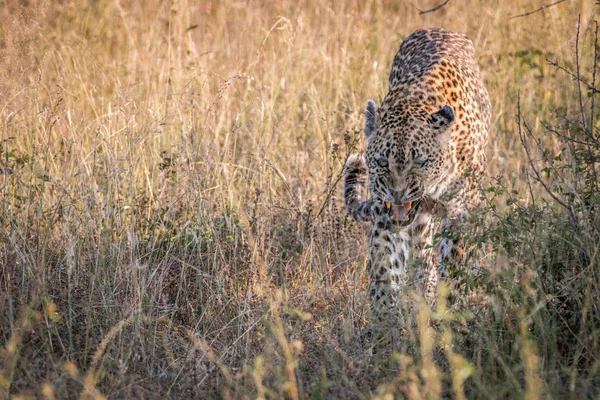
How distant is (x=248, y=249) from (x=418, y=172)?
1.30 meters

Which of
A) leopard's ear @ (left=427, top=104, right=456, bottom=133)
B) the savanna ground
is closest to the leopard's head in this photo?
leopard's ear @ (left=427, top=104, right=456, bottom=133)

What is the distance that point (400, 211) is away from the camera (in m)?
5.82

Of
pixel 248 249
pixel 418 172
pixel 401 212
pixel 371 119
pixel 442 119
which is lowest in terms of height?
pixel 248 249

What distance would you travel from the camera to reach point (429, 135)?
18.9ft

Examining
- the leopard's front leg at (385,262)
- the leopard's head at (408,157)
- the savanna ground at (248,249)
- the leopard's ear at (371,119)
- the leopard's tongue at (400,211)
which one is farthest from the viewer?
the leopard's ear at (371,119)

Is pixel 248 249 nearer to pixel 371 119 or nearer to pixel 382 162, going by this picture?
pixel 382 162

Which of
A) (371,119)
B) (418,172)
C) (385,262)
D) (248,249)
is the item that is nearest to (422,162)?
(418,172)

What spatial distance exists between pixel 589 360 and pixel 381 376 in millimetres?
1050

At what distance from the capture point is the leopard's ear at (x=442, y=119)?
5.76 m

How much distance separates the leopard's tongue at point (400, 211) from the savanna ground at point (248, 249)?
0.54 meters

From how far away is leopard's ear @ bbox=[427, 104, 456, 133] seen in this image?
5758mm

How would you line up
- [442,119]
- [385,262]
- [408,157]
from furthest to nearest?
1. [385,262]
2. [442,119]
3. [408,157]

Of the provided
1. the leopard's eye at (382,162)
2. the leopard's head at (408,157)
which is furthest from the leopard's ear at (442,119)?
the leopard's eye at (382,162)

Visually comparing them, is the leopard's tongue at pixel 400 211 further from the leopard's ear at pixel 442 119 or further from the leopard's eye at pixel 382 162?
the leopard's ear at pixel 442 119
